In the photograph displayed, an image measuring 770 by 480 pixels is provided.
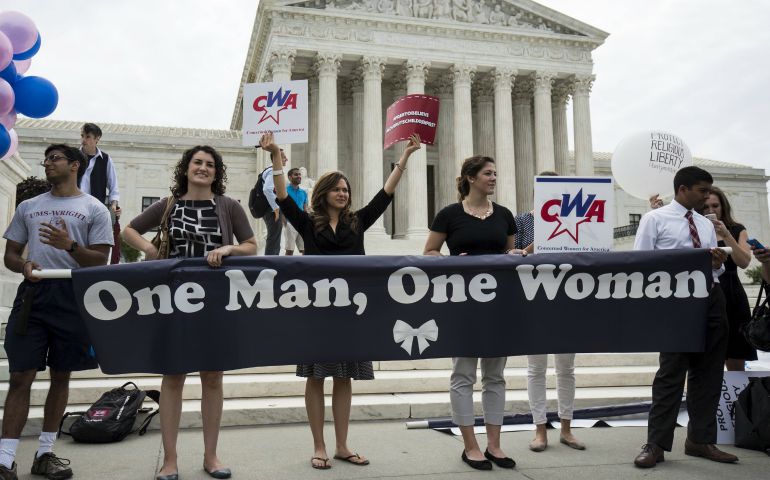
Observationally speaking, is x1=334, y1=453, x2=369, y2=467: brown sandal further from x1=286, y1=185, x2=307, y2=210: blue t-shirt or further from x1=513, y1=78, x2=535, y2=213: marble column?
x1=513, y1=78, x2=535, y2=213: marble column

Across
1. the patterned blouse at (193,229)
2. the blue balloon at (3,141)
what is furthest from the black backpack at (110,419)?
the blue balloon at (3,141)

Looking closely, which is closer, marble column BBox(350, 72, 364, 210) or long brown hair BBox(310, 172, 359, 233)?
long brown hair BBox(310, 172, 359, 233)

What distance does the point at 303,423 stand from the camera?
21.3 feet

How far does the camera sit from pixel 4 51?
6559 mm

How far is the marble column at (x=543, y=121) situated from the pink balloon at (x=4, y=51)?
101ft

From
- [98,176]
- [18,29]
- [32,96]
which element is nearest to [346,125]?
[98,176]

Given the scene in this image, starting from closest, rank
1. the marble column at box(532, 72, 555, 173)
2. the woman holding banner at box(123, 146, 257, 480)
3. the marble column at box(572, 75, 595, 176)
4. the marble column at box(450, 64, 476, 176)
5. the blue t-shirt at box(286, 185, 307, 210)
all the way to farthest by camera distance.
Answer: the woman holding banner at box(123, 146, 257, 480), the blue t-shirt at box(286, 185, 307, 210), the marble column at box(450, 64, 476, 176), the marble column at box(532, 72, 555, 173), the marble column at box(572, 75, 595, 176)

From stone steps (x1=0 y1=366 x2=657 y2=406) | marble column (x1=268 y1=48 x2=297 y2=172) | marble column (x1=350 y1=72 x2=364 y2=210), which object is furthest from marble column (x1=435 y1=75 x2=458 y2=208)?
stone steps (x1=0 y1=366 x2=657 y2=406)

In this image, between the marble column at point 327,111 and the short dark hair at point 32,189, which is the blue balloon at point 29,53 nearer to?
the short dark hair at point 32,189

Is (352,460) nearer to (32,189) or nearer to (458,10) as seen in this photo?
(32,189)

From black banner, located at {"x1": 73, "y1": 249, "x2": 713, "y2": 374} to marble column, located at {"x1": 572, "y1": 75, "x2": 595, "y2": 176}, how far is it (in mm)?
31683

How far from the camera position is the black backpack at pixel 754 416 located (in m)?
5.20

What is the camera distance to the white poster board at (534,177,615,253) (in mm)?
5453

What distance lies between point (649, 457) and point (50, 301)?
15.7 feet
